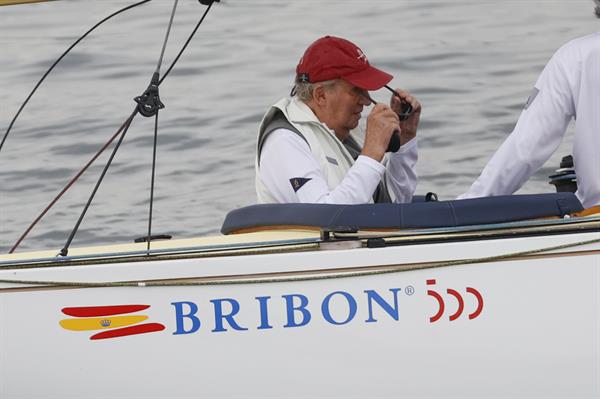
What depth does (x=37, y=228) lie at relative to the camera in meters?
8.36

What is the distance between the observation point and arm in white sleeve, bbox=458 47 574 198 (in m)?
4.37

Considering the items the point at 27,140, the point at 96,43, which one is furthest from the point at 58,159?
the point at 96,43

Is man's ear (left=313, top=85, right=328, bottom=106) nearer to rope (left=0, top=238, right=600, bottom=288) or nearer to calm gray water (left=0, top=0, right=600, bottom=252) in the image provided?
rope (left=0, top=238, right=600, bottom=288)

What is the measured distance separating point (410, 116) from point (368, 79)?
0.31 meters

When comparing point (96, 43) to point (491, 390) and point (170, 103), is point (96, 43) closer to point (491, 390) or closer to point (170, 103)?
point (170, 103)

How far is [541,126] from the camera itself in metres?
4.39

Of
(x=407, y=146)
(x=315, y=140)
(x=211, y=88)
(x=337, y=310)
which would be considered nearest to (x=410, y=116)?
(x=407, y=146)

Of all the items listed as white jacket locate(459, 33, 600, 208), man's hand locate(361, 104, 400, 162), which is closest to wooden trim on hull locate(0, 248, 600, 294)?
white jacket locate(459, 33, 600, 208)

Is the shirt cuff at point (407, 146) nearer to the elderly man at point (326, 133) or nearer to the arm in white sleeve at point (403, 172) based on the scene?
the arm in white sleeve at point (403, 172)

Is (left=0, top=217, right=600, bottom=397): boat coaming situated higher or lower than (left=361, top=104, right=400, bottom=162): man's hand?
lower

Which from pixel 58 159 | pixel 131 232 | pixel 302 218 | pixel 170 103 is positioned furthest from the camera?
pixel 170 103

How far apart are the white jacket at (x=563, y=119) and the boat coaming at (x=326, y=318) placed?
0.84ft

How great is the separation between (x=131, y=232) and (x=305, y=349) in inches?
158

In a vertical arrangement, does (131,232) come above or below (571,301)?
above
